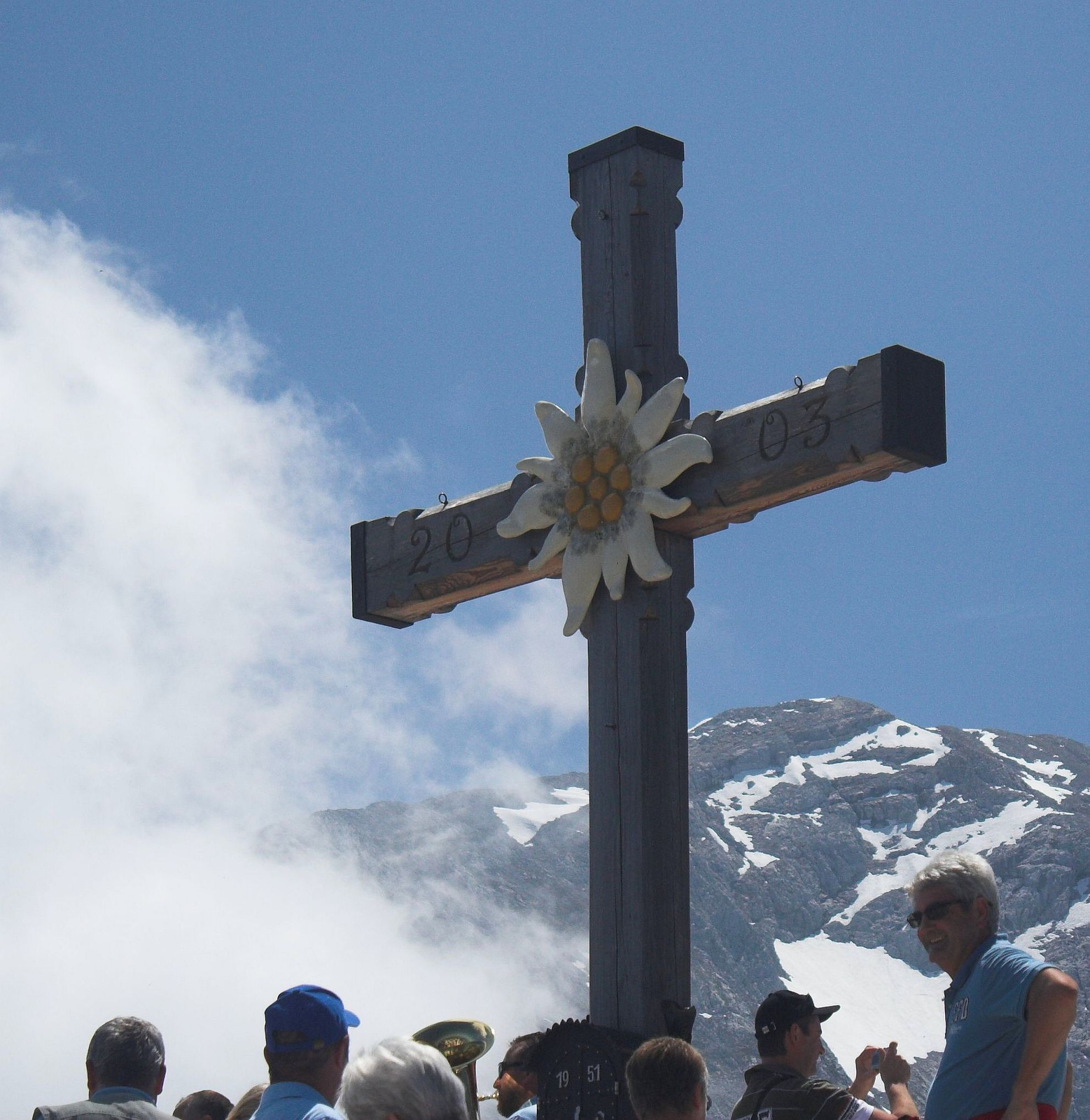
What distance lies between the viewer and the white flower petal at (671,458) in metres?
4.96

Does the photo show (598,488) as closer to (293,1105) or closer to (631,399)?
(631,399)

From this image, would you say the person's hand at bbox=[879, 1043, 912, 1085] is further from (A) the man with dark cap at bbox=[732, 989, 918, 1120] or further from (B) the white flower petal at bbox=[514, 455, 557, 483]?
(B) the white flower petal at bbox=[514, 455, 557, 483]

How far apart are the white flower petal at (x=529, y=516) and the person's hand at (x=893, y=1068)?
1830mm

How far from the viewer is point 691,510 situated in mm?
4996

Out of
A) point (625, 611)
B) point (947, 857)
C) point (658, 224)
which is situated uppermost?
point (658, 224)

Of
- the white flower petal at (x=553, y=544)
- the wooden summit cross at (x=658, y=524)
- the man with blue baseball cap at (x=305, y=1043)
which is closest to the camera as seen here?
the man with blue baseball cap at (x=305, y=1043)

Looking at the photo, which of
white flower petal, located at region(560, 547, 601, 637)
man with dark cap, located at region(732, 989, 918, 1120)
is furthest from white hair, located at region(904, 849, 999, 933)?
white flower petal, located at region(560, 547, 601, 637)

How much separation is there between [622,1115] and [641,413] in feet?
6.21

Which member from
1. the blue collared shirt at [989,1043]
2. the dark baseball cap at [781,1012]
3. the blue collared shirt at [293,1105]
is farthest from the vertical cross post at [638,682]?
the blue collared shirt at [293,1105]

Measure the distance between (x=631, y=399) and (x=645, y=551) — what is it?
460 mm

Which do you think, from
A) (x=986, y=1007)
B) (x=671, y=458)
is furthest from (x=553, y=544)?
(x=986, y=1007)

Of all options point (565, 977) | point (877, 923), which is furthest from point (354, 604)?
point (877, 923)

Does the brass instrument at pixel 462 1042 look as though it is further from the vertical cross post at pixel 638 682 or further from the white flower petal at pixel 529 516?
the white flower petal at pixel 529 516

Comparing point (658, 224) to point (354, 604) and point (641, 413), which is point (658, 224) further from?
point (354, 604)
